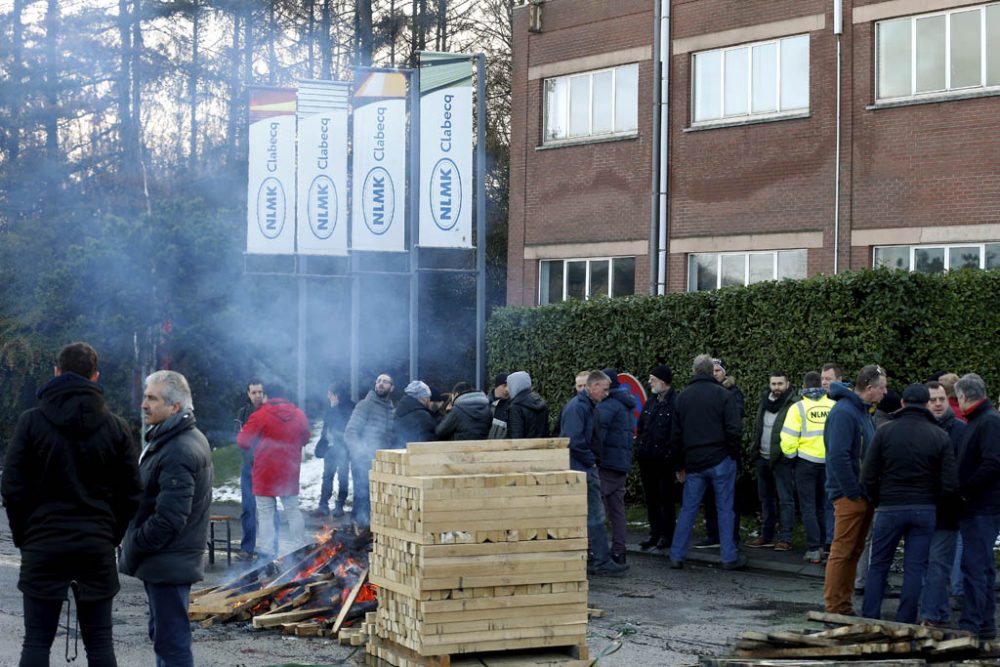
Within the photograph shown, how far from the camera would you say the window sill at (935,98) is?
62.6 ft

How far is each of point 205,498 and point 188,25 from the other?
2914 centimetres

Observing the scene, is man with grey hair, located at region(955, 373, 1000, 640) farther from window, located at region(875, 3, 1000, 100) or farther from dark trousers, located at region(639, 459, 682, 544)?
window, located at region(875, 3, 1000, 100)

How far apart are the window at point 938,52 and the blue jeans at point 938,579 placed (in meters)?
11.2

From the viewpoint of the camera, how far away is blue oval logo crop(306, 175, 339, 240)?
2180 centimetres

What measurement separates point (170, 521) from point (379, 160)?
49.0 feet

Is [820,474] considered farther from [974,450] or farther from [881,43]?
[881,43]

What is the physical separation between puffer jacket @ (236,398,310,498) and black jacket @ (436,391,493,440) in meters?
1.43

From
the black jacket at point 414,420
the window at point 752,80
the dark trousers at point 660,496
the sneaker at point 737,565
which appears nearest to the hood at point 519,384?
the black jacket at point 414,420

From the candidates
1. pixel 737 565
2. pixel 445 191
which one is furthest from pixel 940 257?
pixel 737 565

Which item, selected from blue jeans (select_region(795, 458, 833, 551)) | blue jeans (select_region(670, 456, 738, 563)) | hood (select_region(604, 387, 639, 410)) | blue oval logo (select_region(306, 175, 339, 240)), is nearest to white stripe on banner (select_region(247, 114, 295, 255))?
blue oval logo (select_region(306, 175, 339, 240))

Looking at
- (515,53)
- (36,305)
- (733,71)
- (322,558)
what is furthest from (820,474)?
(36,305)

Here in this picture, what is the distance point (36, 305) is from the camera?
91.5 feet

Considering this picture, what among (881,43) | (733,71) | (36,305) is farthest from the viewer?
(36,305)

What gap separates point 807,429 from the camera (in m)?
13.8
